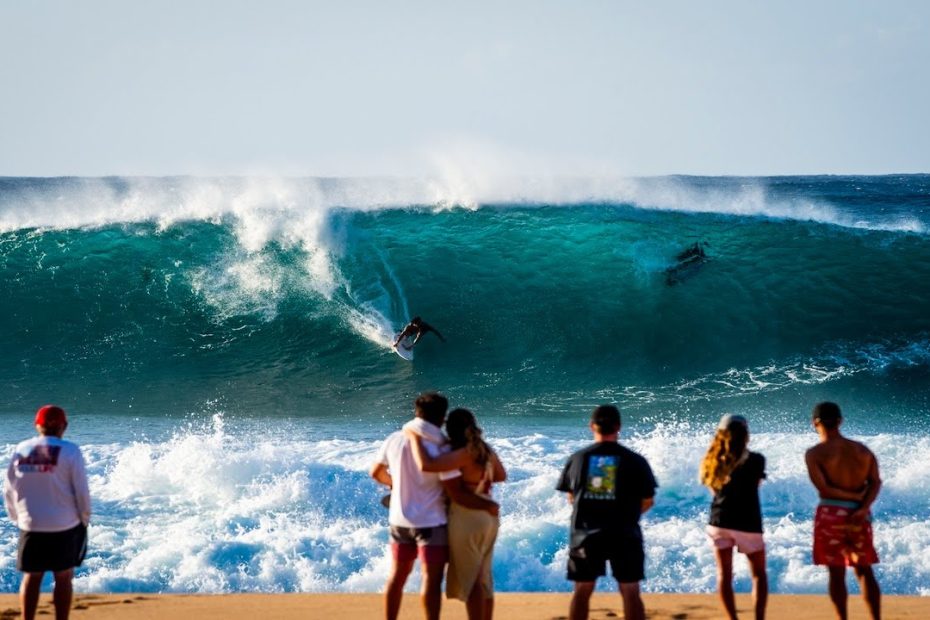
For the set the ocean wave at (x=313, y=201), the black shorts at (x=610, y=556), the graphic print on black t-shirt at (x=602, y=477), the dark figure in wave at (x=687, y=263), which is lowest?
the black shorts at (x=610, y=556)

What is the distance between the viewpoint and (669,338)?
53.3ft

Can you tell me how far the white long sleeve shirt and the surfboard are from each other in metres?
10.3

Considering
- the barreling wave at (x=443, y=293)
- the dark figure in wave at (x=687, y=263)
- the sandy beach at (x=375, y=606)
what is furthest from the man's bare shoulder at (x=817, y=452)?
the dark figure in wave at (x=687, y=263)

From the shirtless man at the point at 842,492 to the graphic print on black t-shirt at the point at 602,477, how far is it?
3.43 feet

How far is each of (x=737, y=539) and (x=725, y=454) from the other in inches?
16.3

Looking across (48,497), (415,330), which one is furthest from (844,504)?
(415,330)

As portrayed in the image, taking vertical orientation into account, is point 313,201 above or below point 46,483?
above

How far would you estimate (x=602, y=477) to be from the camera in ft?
15.6

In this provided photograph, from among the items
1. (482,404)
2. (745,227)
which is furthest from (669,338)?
(745,227)

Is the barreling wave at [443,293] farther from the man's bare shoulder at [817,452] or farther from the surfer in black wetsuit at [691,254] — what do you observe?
the man's bare shoulder at [817,452]

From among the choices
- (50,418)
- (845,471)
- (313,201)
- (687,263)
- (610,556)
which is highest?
(313,201)

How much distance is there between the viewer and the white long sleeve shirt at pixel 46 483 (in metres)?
4.98

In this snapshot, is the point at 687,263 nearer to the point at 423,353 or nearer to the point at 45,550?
the point at 423,353

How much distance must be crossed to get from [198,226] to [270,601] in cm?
1427
